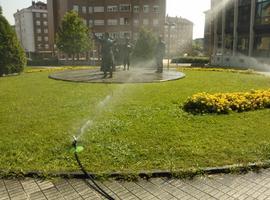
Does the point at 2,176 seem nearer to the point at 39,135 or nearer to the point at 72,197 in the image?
the point at 72,197

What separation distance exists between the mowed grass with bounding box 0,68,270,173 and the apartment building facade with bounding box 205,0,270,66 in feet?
87.0

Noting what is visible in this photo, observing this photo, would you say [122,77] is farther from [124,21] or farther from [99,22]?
[99,22]

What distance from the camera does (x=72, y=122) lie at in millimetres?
7773

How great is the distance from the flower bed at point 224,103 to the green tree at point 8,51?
1615 centimetres

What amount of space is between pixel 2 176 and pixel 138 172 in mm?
2208

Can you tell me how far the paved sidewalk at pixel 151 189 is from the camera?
4.30 metres

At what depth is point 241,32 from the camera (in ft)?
124

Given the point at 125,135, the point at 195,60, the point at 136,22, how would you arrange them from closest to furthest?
the point at 125,135 < the point at 195,60 < the point at 136,22

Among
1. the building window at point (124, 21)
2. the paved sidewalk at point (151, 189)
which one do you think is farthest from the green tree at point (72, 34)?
the paved sidewalk at point (151, 189)

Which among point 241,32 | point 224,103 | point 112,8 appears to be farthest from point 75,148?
point 112,8

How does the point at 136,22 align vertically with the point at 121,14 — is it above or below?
below

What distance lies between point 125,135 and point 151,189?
2329 millimetres

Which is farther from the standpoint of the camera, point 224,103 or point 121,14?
point 121,14

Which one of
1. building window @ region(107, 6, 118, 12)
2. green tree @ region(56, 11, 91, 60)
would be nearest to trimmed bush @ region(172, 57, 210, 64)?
green tree @ region(56, 11, 91, 60)
